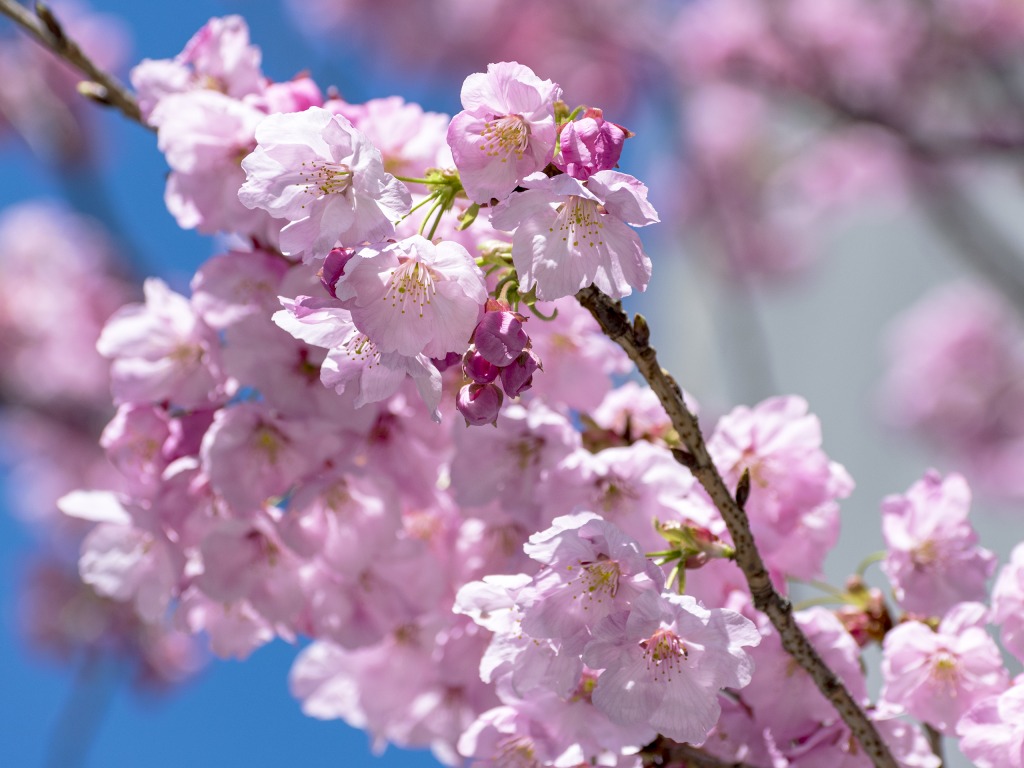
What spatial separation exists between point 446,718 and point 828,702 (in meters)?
0.49

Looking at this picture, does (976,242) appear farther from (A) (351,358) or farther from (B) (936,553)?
(A) (351,358)

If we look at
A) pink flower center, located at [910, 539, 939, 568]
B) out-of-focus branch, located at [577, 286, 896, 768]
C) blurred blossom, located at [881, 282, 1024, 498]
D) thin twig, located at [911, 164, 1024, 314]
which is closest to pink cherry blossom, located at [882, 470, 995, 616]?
pink flower center, located at [910, 539, 939, 568]

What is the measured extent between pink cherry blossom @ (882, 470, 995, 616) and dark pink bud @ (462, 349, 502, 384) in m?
0.54

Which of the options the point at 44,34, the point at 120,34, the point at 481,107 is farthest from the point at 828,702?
the point at 120,34

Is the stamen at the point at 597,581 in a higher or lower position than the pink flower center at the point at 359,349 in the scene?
lower

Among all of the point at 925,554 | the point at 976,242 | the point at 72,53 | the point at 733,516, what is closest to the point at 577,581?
the point at 733,516


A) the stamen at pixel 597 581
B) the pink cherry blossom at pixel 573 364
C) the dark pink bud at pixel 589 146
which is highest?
the pink cherry blossom at pixel 573 364

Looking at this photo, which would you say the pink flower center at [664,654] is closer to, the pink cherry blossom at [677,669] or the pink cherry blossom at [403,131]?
the pink cherry blossom at [677,669]

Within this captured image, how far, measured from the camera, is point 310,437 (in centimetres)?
112

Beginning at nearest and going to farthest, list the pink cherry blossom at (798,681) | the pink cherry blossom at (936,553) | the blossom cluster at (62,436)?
the pink cherry blossom at (798,681), the pink cherry blossom at (936,553), the blossom cluster at (62,436)

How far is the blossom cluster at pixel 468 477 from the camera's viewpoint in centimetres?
83

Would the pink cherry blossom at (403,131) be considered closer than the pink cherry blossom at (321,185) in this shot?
No

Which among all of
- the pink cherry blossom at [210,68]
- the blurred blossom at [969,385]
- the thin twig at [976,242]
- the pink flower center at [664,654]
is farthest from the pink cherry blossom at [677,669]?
the blurred blossom at [969,385]

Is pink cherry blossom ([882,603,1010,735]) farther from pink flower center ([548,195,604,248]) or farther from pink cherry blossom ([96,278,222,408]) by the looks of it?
pink cherry blossom ([96,278,222,408])
